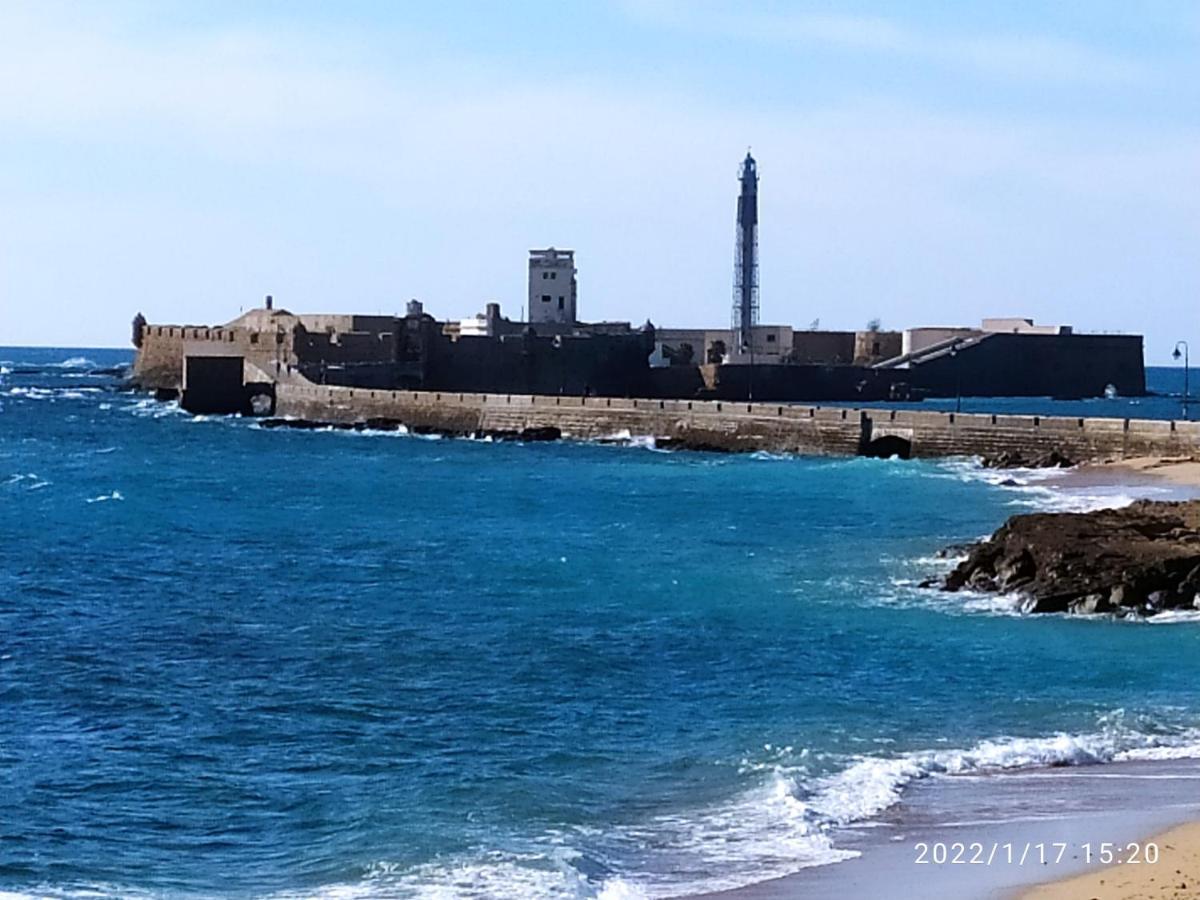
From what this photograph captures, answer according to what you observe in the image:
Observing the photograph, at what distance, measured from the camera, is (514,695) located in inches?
711

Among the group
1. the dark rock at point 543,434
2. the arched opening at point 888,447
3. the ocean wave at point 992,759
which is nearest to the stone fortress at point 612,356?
the dark rock at point 543,434

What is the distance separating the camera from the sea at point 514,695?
12836 millimetres

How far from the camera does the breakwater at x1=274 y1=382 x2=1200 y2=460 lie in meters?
48.3

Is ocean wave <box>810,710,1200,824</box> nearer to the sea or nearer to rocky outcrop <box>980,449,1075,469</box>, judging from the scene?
the sea

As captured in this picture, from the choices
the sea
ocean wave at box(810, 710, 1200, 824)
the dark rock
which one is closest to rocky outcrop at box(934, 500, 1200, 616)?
the sea

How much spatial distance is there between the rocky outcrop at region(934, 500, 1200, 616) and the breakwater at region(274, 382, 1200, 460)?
2087 centimetres

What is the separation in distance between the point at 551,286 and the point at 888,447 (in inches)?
1636

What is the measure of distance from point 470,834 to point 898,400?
261 feet

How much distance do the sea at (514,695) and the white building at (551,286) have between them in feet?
184

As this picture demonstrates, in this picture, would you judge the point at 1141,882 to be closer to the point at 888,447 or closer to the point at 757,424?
the point at 888,447

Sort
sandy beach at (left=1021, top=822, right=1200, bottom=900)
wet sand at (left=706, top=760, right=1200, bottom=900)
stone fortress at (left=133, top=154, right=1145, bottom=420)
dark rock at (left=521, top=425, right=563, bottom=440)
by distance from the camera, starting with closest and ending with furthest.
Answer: sandy beach at (left=1021, top=822, right=1200, bottom=900)
wet sand at (left=706, top=760, right=1200, bottom=900)
dark rock at (left=521, top=425, right=563, bottom=440)
stone fortress at (left=133, top=154, right=1145, bottom=420)

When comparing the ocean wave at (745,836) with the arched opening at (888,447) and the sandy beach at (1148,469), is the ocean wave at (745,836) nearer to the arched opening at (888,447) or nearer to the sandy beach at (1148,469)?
the sandy beach at (1148,469)

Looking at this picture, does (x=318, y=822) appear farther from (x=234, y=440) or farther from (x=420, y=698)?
(x=234, y=440)

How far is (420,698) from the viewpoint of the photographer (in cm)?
1789
